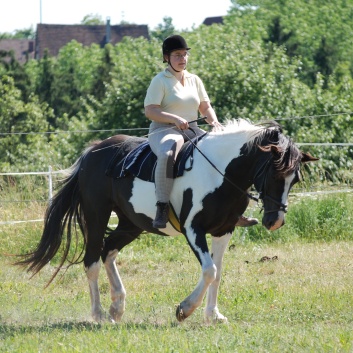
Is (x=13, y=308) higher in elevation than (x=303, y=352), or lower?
lower

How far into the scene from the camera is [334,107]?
28.4m

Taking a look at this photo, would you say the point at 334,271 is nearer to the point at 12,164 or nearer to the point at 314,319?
the point at 314,319

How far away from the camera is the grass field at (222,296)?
25.4ft

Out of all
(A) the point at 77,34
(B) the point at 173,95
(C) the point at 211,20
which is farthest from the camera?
A: (C) the point at 211,20

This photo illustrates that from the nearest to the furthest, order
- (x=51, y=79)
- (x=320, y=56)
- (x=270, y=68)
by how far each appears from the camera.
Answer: (x=270, y=68)
(x=51, y=79)
(x=320, y=56)

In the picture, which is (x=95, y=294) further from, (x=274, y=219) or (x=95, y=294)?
(x=274, y=219)

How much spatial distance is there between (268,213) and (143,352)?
73.3 inches

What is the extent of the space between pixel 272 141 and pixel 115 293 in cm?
240

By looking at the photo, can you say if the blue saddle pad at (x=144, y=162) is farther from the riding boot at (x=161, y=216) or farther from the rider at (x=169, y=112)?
the riding boot at (x=161, y=216)

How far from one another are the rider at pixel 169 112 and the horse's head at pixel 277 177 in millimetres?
802

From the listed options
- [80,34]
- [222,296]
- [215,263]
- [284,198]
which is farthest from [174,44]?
[80,34]

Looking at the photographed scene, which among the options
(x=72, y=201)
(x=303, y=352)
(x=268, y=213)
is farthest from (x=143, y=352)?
(x=72, y=201)

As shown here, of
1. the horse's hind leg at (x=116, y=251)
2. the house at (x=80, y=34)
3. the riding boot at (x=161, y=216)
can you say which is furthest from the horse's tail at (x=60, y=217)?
the house at (x=80, y=34)

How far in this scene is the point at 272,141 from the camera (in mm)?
8633
